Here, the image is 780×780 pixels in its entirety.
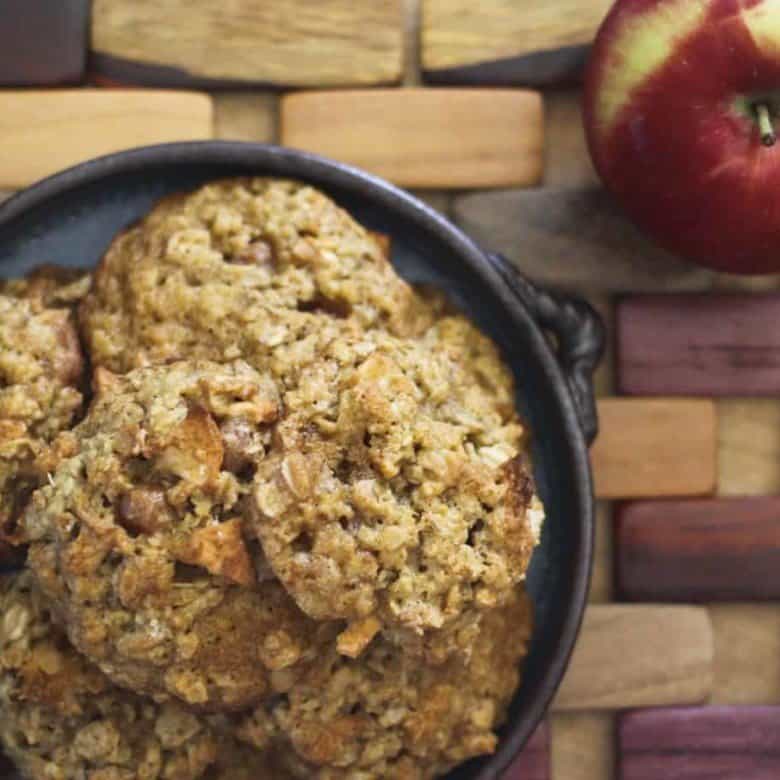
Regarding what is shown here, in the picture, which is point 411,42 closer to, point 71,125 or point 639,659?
point 71,125

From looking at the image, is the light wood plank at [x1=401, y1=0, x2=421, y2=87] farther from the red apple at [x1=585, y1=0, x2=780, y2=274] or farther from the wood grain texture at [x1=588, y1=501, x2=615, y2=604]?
the wood grain texture at [x1=588, y1=501, x2=615, y2=604]

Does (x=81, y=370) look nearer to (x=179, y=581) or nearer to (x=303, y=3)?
(x=179, y=581)

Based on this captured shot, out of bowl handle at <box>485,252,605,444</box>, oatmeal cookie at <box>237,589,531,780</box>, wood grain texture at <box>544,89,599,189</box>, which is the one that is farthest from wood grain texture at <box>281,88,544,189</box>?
oatmeal cookie at <box>237,589,531,780</box>

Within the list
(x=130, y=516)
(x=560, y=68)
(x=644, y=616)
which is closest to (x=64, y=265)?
(x=130, y=516)

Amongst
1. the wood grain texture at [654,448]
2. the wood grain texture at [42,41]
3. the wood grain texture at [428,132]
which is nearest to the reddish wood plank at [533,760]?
the wood grain texture at [654,448]

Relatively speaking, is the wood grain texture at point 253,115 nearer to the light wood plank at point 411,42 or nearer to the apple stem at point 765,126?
the light wood plank at point 411,42

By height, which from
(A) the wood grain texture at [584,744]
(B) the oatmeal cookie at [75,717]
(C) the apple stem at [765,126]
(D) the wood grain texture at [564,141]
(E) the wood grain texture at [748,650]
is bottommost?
(A) the wood grain texture at [584,744]
